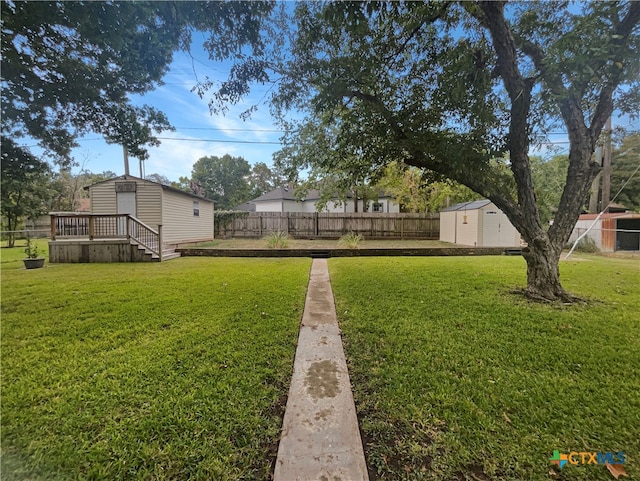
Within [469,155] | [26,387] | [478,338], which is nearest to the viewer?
[26,387]

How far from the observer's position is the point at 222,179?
37.7 metres

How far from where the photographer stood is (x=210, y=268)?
301 inches

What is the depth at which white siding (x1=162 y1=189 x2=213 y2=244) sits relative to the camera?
1237 cm

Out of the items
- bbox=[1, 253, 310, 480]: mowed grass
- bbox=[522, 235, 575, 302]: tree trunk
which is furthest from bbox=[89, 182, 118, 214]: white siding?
bbox=[522, 235, 575, 302]: tree trunk

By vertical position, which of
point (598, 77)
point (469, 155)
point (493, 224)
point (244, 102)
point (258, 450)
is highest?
point (244, 102)

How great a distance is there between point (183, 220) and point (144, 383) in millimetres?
12768

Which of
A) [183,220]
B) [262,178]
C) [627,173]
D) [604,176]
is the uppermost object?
[262,178]

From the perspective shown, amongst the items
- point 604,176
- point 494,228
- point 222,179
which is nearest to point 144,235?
point 494,228

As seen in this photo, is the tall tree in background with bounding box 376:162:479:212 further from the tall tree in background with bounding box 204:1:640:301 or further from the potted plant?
the potted plant

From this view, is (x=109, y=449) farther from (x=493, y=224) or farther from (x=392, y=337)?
(x=493, y=224)

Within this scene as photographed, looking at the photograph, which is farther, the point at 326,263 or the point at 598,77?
the point at 326,263

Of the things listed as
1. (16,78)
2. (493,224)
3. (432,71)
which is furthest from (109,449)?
(493,224)

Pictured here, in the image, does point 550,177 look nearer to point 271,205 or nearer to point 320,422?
point 271,205

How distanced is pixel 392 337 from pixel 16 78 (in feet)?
19.2
